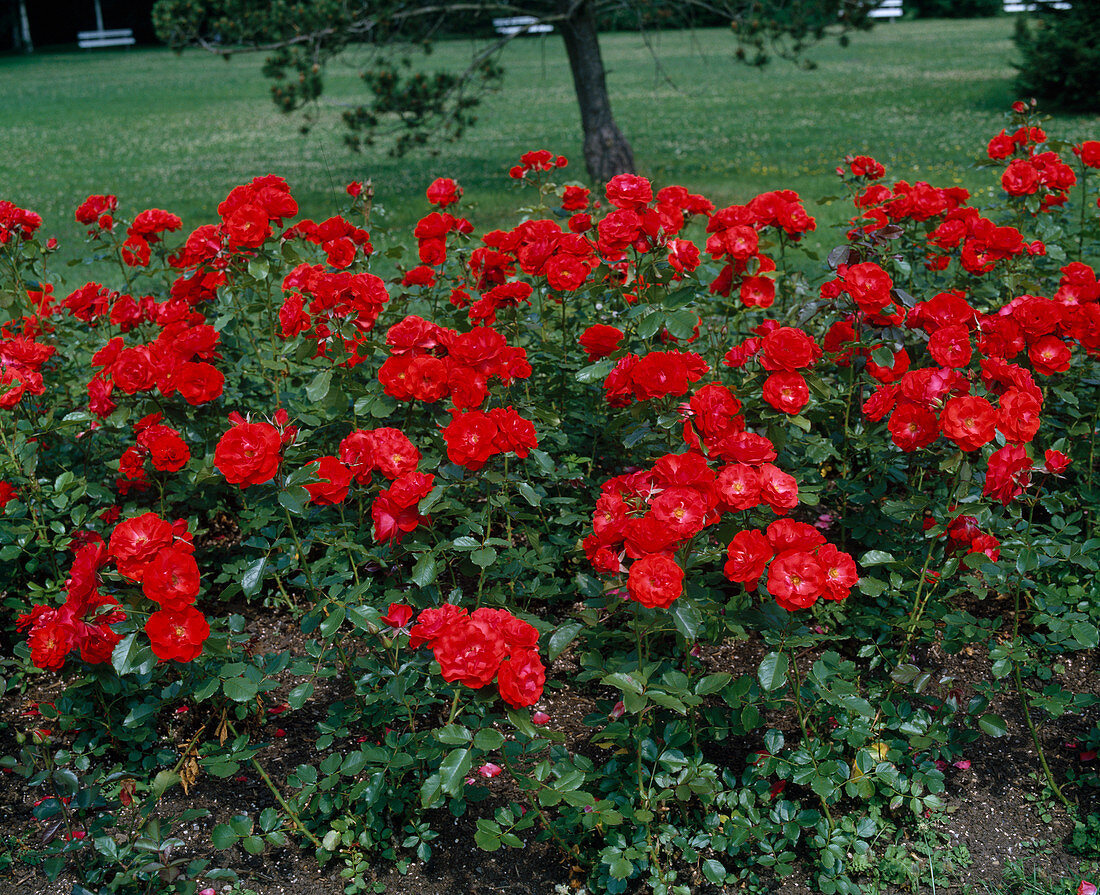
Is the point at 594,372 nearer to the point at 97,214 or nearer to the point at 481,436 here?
the point at 481,436

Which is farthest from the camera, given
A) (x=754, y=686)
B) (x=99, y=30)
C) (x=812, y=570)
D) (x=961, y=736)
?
(x=99, y=30)

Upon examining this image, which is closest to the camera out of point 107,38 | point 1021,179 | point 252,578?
point 252,578

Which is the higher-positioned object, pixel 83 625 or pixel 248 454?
pixel 248 454

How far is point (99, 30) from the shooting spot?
116ft

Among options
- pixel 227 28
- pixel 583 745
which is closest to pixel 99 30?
pixel 227 28

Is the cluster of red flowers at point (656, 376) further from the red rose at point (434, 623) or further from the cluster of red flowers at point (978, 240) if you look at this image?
the cluster of red flowers at point (978, 240)

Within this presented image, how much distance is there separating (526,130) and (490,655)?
46.1ft

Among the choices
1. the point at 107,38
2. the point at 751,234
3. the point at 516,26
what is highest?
the point at 107,38

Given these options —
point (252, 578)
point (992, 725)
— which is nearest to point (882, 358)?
point (992, 725)

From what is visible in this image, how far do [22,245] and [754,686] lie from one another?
9.66 feet

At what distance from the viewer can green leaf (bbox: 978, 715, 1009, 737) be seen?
2070 millimetres

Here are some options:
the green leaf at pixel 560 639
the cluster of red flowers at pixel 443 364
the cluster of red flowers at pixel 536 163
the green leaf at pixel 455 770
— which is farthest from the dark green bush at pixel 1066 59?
the green leaf at pixel 455 770

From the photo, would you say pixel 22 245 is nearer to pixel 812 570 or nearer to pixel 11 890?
pixel 11 890

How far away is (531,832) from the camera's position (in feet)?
7.21
